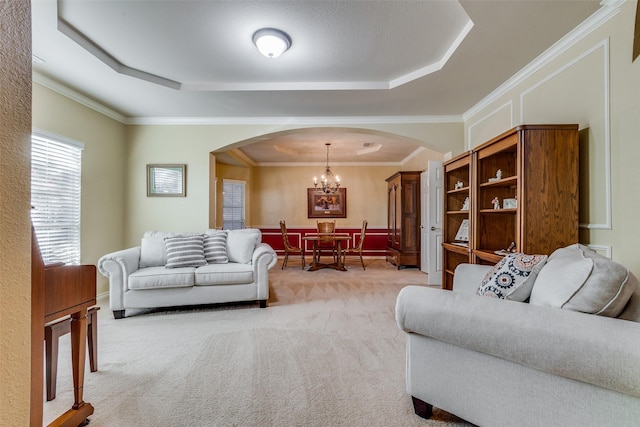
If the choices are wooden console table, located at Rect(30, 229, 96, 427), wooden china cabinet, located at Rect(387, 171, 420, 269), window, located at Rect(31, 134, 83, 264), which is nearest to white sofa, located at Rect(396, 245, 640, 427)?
wooden console table, located at Rect(30, 229, 96, 427)

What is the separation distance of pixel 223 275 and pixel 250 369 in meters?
1.44

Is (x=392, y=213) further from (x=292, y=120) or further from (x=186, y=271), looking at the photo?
(x=186, y=271)

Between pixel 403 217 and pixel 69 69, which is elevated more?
pixel 69 69

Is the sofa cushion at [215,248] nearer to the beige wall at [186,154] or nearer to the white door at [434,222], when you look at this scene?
the beige wall at [186,154]

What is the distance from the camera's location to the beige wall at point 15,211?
69 cm

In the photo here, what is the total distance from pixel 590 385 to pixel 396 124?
3.78 m

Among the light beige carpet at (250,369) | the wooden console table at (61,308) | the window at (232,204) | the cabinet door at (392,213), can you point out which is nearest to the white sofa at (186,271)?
the light beige carpet at (250,369)

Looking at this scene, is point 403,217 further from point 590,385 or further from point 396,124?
point 590,385

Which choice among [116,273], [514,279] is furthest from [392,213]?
[116,273]

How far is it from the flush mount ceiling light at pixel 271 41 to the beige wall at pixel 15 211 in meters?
1.86

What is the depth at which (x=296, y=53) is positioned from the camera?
271 centimetres

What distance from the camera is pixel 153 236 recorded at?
3637mm

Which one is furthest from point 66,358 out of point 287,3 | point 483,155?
point 483,155

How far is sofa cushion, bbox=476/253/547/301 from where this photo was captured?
4.92ft
